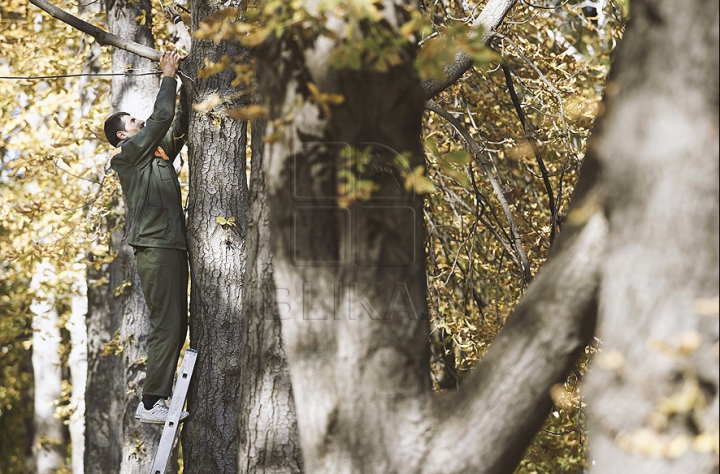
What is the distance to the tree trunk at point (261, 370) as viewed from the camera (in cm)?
329

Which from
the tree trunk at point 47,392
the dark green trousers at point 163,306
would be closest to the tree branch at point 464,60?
the dark green trousers at point 163,306

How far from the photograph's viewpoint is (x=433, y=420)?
240cm

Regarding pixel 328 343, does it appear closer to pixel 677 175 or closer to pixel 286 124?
pixel 286 124

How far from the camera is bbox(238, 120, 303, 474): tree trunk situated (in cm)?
329

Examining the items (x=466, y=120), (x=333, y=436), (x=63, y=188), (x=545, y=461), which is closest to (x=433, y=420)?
(x=333, y=436)

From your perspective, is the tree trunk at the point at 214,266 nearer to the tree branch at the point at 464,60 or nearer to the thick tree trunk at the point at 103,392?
the tree branch at the point at 464,60

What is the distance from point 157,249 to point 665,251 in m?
3.05

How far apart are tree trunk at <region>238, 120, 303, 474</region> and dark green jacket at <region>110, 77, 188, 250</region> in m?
1.20

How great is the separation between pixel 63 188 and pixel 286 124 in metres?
7.75

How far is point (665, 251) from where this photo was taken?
6.90 feet

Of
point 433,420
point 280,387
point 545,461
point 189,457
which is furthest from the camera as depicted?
point 545,461

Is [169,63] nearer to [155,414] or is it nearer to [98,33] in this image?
[98,33]

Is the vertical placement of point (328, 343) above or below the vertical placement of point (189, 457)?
above

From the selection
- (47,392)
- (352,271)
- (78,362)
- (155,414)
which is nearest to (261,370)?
(352,271)
